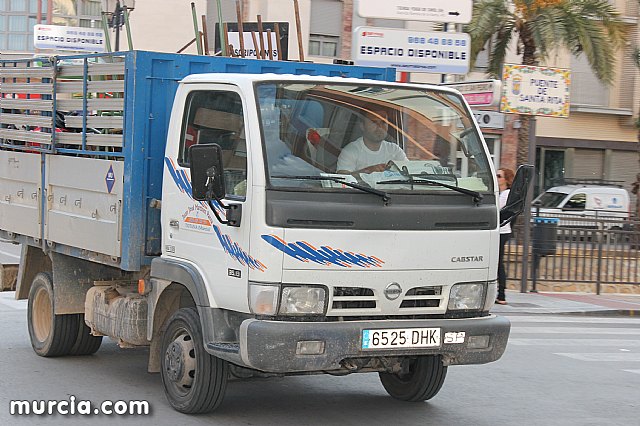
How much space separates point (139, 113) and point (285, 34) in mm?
12353

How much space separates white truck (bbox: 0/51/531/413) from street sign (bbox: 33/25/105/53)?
1763 centimetres

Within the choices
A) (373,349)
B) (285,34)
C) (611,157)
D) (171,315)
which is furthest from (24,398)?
(611,157)

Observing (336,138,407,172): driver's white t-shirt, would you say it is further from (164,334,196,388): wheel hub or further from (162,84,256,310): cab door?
(164,334,196,388): wheel hub

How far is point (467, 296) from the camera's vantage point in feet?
22.9

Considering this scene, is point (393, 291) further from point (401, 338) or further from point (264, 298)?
point (264, 298)

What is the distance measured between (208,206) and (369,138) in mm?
1128

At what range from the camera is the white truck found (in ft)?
21.0

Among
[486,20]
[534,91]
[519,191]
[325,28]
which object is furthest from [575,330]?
[325,28]

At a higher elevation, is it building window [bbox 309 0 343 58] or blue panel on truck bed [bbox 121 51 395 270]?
building window [bbox 309 0 343 58]

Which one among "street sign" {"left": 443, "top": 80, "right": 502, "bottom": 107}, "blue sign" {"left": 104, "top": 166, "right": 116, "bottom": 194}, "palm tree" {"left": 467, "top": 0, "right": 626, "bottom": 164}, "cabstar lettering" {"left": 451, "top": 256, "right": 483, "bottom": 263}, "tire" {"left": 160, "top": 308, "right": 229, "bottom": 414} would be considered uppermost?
"palm tree" {"left": 467, "top": 0, "right": 626, "bottom": 164}

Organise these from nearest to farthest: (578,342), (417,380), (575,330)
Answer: (417,380), (578,342), (575,330)

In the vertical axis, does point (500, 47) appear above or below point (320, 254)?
above

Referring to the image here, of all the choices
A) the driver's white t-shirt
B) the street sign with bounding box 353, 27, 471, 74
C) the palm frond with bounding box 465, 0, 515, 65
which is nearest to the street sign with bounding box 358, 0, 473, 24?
the street sign with bounding box 353, 27, 471, 74

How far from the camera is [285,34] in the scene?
19578 millimetres
